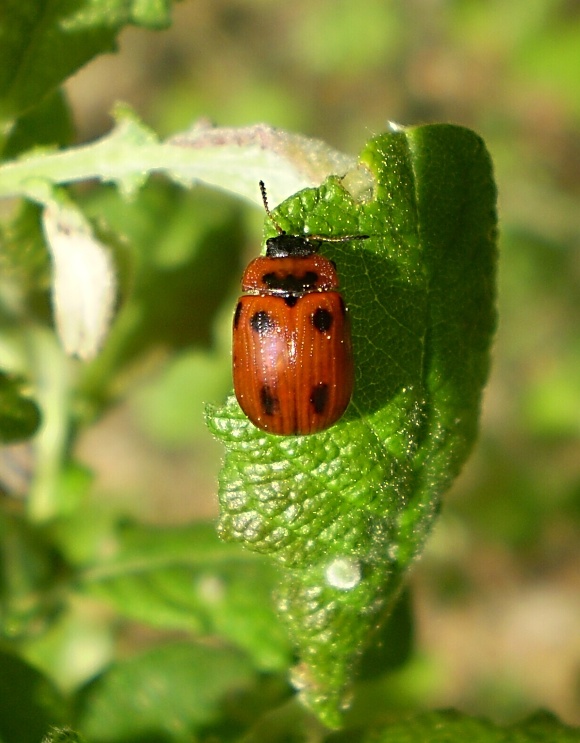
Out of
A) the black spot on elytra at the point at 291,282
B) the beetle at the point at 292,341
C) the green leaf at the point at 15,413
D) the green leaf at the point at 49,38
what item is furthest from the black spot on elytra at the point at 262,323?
the green leaf at the point at 49,38

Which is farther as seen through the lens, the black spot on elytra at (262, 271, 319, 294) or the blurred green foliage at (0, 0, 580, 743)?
the blurred green foliage at (0, 0, 580, 743)

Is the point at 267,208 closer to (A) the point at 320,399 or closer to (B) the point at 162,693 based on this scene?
(A) the point at 320,399

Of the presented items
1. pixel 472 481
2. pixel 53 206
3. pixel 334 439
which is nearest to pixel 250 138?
pixel 53 206

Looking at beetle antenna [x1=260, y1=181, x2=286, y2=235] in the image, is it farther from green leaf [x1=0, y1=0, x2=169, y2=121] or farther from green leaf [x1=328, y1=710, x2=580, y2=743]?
green leaf [x1=328, y1=710, x2=580, y2=743]

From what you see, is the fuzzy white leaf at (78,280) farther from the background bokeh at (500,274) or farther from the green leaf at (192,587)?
the background bokeh at (500,274)

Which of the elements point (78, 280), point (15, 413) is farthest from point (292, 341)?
point (15, 413)

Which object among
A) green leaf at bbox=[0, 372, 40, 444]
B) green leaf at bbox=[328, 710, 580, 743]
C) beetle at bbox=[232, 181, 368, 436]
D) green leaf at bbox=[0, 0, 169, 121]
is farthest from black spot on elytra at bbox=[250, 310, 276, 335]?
green leaf at bbox=[328, 710, 580, 743]

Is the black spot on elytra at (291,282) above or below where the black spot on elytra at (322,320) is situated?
above
